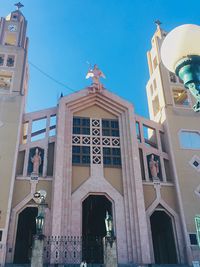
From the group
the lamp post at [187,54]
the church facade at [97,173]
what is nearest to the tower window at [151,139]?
the church facade at [97,173]

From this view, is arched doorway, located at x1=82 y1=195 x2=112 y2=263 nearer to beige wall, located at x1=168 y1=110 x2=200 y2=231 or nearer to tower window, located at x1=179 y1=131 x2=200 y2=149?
beige wall, located at x1=168 y1=110 x2=200 y2=231

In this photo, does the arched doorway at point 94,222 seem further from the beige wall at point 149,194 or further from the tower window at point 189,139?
the tower window at point 189,139

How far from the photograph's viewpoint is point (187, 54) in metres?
4.48

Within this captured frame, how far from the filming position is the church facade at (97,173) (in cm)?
1575

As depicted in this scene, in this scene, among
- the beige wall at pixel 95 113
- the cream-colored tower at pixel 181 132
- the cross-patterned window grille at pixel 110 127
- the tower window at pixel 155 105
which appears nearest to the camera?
the cream-colored tower at pixel 181 132

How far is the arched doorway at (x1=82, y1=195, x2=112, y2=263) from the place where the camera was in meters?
15.9

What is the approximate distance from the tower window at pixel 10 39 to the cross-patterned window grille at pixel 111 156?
11317mm

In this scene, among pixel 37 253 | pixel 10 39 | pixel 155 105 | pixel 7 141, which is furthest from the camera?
pixel 155 105

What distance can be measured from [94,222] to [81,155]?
6.04 m

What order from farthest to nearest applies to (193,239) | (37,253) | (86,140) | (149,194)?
(86,140) → (149,194) → (193,239) → (37,253)

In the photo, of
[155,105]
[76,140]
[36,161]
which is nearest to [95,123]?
[76,140]

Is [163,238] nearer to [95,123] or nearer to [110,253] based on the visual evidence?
[110,253]

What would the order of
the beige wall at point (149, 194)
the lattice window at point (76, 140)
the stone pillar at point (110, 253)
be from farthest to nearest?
the lattice window at point (76, 140) < the beige wall at point (149, 194) < the stone pillar at point (110, 253)

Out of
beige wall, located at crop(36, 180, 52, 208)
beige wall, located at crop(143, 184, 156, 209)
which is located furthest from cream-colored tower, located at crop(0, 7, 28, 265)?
beige wall, located at crop(143, 184, 156, 209)
